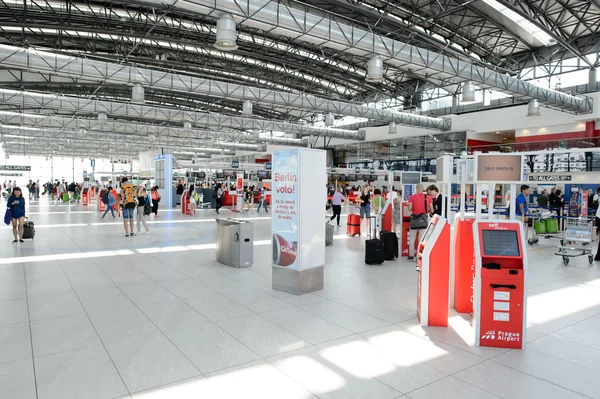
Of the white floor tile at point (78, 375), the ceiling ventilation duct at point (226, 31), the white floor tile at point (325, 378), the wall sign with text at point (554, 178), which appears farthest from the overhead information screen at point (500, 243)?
the wall sign with text at point (554, 178)

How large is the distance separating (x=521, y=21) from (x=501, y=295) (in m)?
17.3

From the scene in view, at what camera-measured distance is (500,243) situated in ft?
14.3

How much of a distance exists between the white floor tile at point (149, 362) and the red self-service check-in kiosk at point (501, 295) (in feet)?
9.60

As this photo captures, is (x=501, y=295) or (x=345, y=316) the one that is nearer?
(x=501, y=295)

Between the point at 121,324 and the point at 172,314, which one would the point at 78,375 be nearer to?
the point at 121,324

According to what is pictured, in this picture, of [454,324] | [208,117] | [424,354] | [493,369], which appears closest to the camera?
[493,369]

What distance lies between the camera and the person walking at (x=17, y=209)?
32.9ft

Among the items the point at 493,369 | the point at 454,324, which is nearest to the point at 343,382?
the point at 493,369

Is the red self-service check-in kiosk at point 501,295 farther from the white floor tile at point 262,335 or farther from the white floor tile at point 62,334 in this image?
the white floor tile at point 62,334

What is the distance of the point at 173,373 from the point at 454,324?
10.8 ft

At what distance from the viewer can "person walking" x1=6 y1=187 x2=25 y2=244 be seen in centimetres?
1004

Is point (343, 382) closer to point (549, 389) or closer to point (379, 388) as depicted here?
point (379, 388)

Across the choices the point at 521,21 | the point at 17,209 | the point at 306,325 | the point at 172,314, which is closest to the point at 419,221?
the point at 306,325

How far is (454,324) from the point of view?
4863mm
